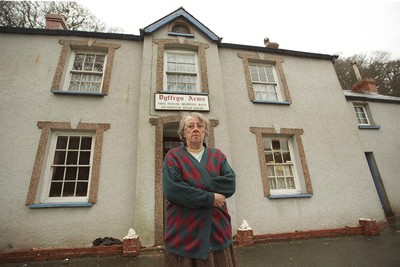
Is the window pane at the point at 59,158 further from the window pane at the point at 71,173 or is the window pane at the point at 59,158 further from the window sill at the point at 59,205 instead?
the window sill at the point at 59,205

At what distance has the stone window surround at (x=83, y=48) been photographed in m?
6.11

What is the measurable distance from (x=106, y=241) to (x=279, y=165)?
5.34m

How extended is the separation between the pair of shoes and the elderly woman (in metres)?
3.51

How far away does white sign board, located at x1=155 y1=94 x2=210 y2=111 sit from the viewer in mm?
5941

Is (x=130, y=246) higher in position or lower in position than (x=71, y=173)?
lower

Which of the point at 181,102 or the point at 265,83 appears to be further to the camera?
the point at 265,83

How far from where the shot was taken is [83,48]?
6.80 meters

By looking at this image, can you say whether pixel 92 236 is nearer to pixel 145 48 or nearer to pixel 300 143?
pixel 145 48

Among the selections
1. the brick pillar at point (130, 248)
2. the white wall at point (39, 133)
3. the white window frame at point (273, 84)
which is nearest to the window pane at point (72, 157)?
the white wall at point (39, 133)

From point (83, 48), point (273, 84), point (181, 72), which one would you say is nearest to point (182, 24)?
point (181, 72)

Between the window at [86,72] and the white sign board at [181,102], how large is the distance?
7.14ft

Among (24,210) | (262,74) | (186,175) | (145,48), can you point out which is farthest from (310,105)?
(24,210)

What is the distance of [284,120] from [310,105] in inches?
55.7

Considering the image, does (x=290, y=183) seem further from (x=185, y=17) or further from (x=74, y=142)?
(x=185, y=17)
